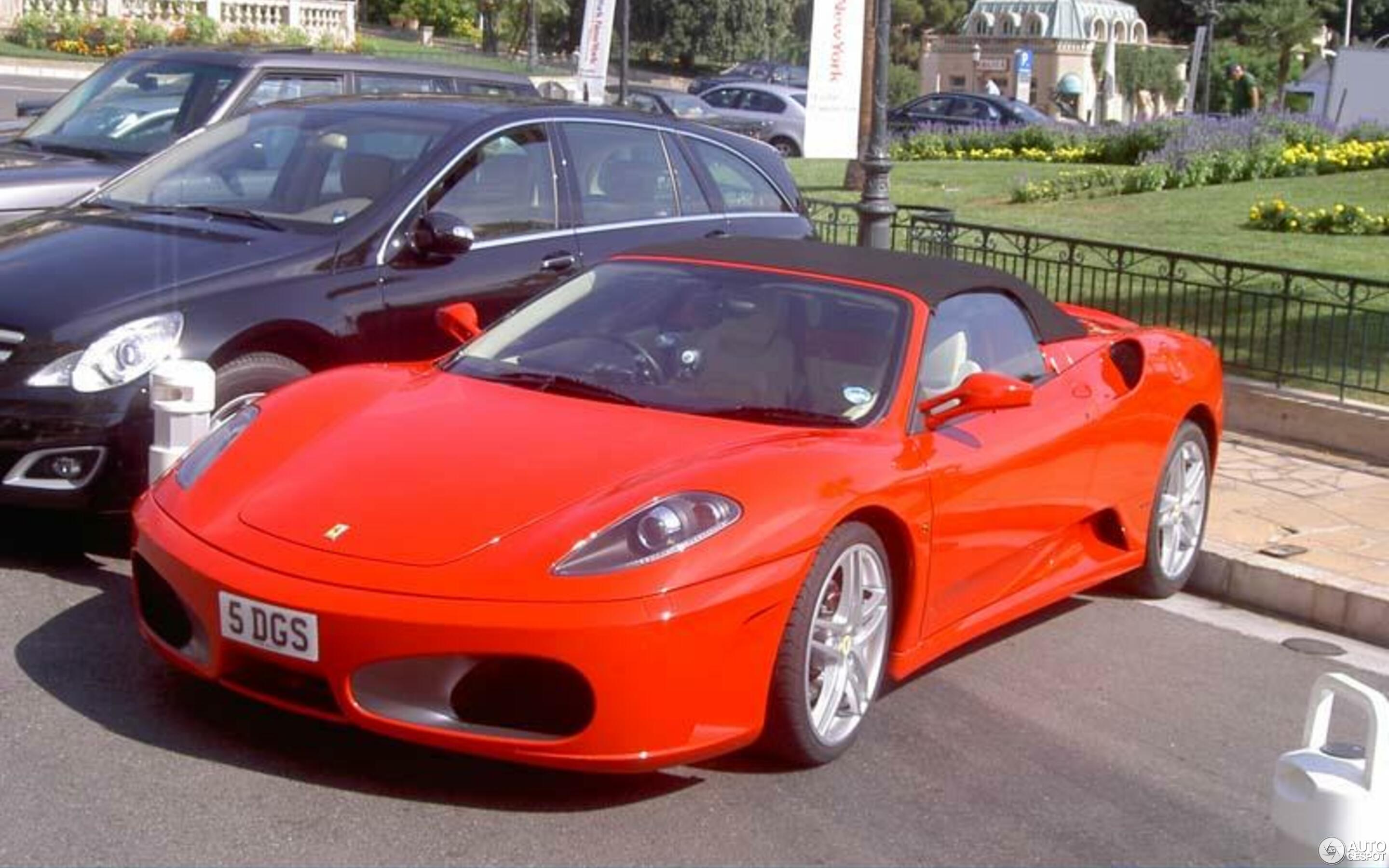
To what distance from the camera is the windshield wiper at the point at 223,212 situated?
724 centimetres

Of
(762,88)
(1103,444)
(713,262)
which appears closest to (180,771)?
(713,262)

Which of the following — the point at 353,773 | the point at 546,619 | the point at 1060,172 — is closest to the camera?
the point at 546,619

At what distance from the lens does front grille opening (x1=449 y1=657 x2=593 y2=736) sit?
4.43 m

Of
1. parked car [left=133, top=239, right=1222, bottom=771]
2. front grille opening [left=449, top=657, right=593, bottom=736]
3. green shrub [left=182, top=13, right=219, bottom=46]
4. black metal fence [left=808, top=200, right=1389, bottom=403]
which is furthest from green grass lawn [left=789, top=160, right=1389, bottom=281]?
green shrub [left=182, top=13, right=219, bottom=46]

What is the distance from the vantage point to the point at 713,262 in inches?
237

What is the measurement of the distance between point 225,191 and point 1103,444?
3.75 meters

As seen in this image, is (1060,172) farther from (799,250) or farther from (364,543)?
(364,543)

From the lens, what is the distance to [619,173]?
841cm

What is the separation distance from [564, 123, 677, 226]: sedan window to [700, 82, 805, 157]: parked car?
23.5 meters

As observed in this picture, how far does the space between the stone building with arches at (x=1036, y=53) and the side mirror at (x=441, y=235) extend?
201ft

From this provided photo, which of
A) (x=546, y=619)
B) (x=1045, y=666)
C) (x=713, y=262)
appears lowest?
(x=1045, y=666)

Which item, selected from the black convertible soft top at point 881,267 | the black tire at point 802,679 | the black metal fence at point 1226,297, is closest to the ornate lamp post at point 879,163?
the black metal fence at point 1226,297

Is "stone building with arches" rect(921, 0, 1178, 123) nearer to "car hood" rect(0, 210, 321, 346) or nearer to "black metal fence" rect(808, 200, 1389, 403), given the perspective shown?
"black metal fence" rect(808, 200, 1389, 403)

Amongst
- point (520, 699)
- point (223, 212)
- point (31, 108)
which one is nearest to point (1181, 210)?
point (31, 108)
